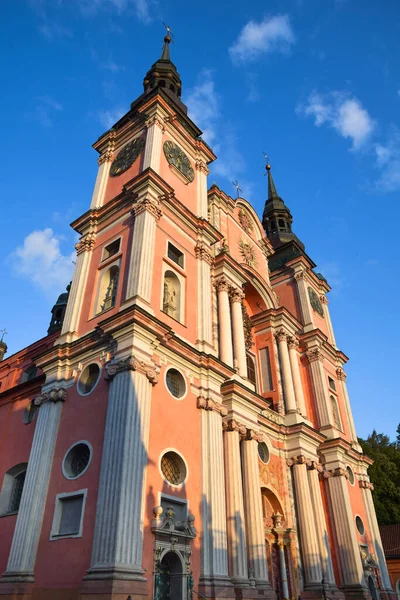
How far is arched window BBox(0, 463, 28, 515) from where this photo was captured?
18.3m

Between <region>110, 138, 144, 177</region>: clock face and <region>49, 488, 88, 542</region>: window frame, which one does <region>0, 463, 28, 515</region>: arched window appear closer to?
<region>49, 488, 88, 542</region>: window frame

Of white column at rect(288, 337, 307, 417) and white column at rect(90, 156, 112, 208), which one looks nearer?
white column at rect(90, 156, 112, 208)

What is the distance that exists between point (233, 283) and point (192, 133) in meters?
8.78

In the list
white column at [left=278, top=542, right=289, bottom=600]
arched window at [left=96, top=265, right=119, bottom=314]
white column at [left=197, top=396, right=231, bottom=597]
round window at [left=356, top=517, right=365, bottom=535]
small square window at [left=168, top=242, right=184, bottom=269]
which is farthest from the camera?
round window at [left=356, top=517, right=365, bottom=535]

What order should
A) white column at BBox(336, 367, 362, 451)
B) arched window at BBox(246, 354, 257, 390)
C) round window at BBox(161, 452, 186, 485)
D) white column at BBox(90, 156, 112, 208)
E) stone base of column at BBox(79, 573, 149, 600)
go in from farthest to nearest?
white column at BBox(336, 367, 362, 451), arched window at BBox(246, 354, 257, 390), white column at BBox(90, 156, 112, 208), round window at BBox(161, 452, 186, 485), stone base of column at BBox(79, 573, 149, 600)

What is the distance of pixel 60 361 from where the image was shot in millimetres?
17547

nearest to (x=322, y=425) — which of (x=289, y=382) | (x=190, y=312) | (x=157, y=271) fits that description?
(x=289, y=382)

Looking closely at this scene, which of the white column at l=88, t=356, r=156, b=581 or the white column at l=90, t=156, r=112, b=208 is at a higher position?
the white column at l=90, t=156, r=112, b=208

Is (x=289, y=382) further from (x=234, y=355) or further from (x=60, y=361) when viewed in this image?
(x=60, y=361)

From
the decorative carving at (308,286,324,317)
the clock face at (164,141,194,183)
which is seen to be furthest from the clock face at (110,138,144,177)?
the decorative carving at (308,286,324,317)

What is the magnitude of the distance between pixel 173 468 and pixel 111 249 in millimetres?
9322

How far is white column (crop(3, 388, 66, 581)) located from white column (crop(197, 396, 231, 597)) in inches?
192

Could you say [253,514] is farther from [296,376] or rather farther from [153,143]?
[153,143]

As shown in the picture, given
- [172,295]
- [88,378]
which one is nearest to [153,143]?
[172,295]
